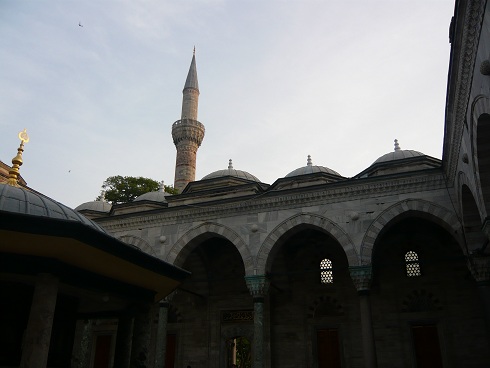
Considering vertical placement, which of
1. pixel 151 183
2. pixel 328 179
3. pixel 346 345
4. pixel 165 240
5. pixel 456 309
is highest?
pixel 151 183

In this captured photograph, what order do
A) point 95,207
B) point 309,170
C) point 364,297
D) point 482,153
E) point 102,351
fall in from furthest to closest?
1. point 95,207
2. point 102,351
3. point 309,170
4. point 364,297
5. point 482,153

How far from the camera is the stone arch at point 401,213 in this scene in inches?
426

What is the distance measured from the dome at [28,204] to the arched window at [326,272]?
10196 mm

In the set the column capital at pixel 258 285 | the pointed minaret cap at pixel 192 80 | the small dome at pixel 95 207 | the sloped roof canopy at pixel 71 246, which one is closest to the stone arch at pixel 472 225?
the column capital at pixel 258 285

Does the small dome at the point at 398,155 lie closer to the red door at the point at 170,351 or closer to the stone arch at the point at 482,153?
the stone arch at the point at 482,153

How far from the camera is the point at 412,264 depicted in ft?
43.7

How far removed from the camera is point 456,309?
12.5m

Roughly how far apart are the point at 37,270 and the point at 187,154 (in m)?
20.7

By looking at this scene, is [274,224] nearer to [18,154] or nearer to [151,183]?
[18,154]

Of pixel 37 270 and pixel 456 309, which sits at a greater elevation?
pixel 456 309

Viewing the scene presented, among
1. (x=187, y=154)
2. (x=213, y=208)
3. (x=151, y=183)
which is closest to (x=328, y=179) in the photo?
(x=213, y=208)

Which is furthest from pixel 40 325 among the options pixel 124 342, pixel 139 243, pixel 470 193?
pixel 139 243

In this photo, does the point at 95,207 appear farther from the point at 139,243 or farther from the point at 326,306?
the point at 326,306

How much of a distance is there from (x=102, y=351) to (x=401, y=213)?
35.7 ft
